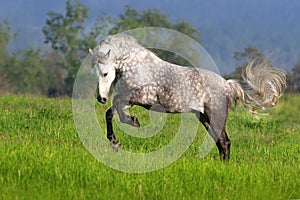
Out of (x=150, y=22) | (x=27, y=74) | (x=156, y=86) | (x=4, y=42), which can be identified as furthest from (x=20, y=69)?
(x=156, y=86)

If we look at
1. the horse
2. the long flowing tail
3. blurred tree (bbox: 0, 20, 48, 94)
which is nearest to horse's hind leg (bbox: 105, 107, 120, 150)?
the horse

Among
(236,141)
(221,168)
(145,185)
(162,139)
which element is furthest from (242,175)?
(236,141)

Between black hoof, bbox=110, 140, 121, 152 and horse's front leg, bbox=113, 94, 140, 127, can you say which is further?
horse's front leg, bbox=113, 94, 140, 127

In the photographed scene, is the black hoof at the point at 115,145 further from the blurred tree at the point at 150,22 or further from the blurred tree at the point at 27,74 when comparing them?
the blurred tree at the point at 27,74

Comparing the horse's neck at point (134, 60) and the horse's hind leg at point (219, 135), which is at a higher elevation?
the horse's neck at point (134, 60)

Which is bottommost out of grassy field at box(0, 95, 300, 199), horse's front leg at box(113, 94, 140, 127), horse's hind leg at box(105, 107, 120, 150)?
grassy field at box(0, 95, 300, 199)

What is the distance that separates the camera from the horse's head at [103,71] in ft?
36.8

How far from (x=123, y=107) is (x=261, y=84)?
3362mm

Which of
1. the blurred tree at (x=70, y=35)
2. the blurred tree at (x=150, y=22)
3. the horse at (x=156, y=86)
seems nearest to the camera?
the horse at (x=156, y=86)

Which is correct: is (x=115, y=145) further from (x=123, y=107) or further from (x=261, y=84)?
(x=261, y=84)

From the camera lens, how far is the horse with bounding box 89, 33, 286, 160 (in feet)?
37.6

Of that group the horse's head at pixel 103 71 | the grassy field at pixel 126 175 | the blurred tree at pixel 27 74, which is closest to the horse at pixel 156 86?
the horse's head at pixel 103 71

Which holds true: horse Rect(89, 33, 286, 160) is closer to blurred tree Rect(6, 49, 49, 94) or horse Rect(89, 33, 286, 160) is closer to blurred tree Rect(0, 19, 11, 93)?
blurred tree Rect(6, 49, 49, 94)

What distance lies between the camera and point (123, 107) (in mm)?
11547
